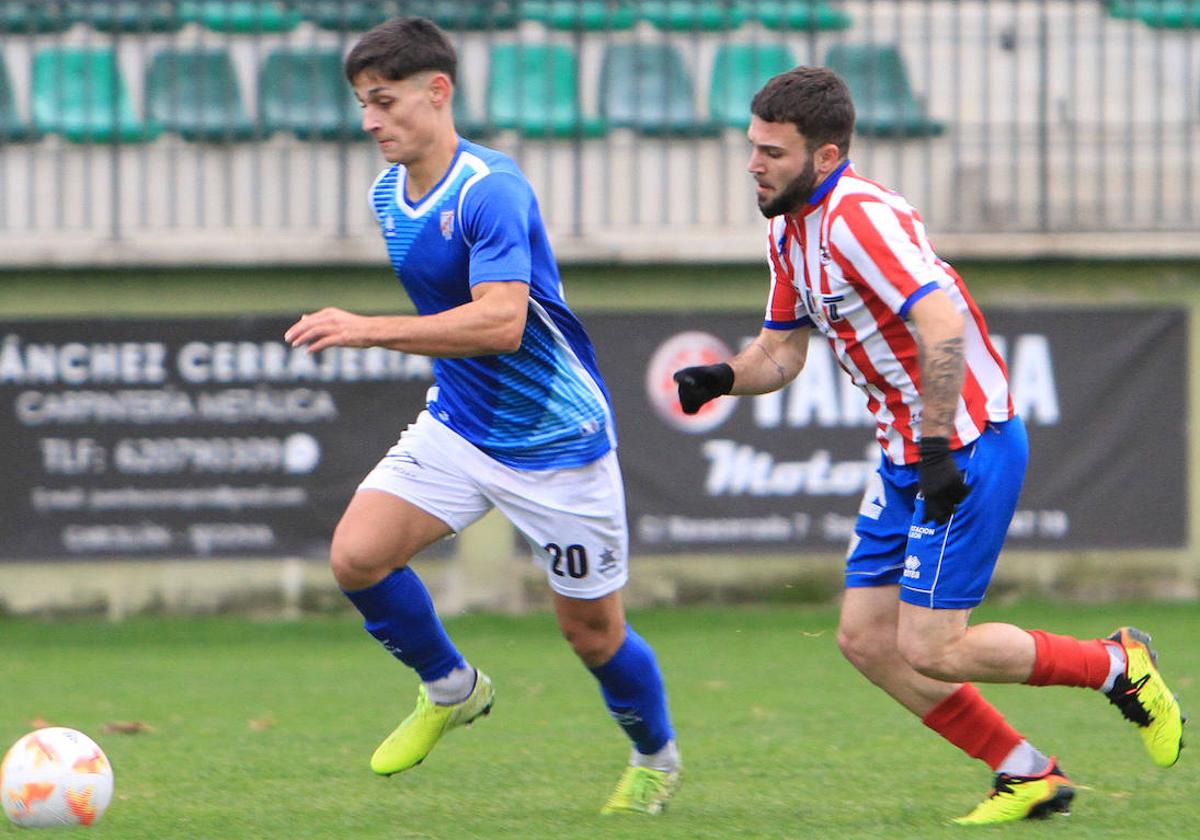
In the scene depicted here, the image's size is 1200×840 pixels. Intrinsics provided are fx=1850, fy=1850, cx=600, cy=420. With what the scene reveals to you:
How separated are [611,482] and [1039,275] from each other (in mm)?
5911

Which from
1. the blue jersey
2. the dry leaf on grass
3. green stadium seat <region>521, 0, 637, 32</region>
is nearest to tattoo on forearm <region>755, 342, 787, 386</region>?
the blue jersey

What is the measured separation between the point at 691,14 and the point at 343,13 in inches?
80.3

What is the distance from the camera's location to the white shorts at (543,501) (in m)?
5.18

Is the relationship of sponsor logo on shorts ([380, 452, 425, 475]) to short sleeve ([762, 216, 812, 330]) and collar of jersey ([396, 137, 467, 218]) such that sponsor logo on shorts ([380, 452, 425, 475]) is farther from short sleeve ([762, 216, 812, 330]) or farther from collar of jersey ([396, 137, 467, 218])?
short sleeve ([762, 216, 812, 330])

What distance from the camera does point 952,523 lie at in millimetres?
4750

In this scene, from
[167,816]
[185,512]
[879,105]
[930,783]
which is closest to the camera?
[167,816]

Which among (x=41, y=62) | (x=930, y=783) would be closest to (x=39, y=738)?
(x=930, y=783)

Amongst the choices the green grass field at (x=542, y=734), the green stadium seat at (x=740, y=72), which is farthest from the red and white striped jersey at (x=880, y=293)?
the green stadium seat at (x=740, y=72)

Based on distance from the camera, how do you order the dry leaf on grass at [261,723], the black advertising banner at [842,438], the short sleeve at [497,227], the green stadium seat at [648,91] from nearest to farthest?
the short sleeve at [497,227], the dry leaf on grass at [261,723], the black advertising banner at [842,438], the green stadium seat at [648,91]

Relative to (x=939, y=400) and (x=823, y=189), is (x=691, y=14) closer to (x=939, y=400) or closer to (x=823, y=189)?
(x=823, y=189)

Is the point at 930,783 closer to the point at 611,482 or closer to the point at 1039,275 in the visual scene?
the point at 611,482

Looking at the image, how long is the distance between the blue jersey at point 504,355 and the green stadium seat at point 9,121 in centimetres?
610

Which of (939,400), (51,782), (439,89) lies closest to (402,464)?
(439,89)

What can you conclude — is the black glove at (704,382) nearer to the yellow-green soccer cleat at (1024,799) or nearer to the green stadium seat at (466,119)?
the yellow-green soccer cleat at (1024,799)
